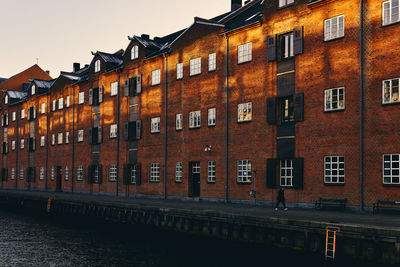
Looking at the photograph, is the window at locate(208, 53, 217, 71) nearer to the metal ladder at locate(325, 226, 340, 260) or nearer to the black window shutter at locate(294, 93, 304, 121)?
the black window shutter at locate(294, 93, 304, 121)

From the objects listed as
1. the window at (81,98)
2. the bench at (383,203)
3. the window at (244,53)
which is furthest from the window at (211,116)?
the window at (81,98)

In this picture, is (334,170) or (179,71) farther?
(179,71)

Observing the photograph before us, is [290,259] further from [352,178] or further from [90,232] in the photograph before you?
[90,232]

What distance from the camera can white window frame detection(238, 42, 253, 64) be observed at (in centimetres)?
3275

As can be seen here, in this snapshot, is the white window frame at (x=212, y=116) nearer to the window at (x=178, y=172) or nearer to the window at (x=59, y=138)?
the window at (x=178, y=172)

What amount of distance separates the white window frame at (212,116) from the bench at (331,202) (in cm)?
1089

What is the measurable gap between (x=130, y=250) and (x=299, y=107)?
1349 cm

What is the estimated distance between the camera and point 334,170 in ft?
88.7

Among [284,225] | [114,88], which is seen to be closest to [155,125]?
[114,88]

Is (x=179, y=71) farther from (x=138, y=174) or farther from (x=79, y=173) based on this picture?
(x=79, y=173)

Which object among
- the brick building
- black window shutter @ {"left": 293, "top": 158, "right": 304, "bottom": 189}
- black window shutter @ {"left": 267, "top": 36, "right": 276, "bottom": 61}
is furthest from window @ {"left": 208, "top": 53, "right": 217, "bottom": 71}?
black window shutter @ {"left": 293, "top": 158, "right": 304, "bottom": 189}

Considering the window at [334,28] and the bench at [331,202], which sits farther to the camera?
the window at [334,28]

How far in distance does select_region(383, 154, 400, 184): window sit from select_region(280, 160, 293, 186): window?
21.3 feet

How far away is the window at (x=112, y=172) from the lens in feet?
154
